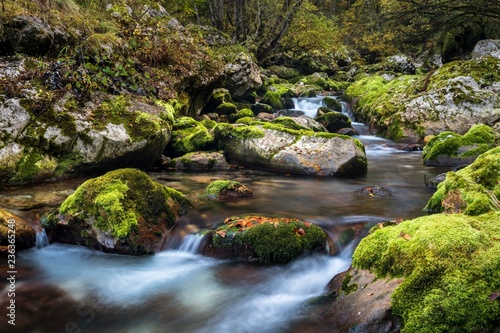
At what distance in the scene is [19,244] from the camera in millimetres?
5105

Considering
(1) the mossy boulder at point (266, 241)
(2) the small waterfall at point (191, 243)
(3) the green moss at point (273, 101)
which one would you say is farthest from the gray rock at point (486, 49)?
(2) the small waterfall at point (191, 243)

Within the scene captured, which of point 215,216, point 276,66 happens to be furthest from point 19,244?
point 276,66

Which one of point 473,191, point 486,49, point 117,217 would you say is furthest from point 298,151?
point 486,49

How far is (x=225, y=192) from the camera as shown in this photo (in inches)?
277

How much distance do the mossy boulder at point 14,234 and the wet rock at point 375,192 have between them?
18.5 ft

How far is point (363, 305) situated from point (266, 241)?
5.83 ft

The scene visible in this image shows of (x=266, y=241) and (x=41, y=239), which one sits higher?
(x=266, y=241)

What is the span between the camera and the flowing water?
373cm

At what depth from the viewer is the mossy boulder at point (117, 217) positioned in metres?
5.05

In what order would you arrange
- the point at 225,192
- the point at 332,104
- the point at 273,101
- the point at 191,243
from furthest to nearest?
the point at 332,104
the point at 273,101
the point at 225,192
the point at 191,243

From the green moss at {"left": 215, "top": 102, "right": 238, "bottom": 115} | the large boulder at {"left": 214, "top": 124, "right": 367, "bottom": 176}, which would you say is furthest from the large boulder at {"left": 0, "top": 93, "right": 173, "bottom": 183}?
the green moss at {"left": 215, "top": 102, "right": 238, "bottom": 115}

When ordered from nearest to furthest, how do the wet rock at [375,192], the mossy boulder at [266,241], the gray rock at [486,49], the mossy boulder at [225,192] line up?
1. the mossy boulder at [266,241]
2. the mossy boulder at [225,192]
3. the wet rock at [375,192]
4. the gray rock at [486,49]

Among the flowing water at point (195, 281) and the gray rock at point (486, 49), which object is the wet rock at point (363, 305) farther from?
the gray rock at point (486, 49)

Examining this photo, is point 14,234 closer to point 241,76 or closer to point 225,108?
point 225,108
